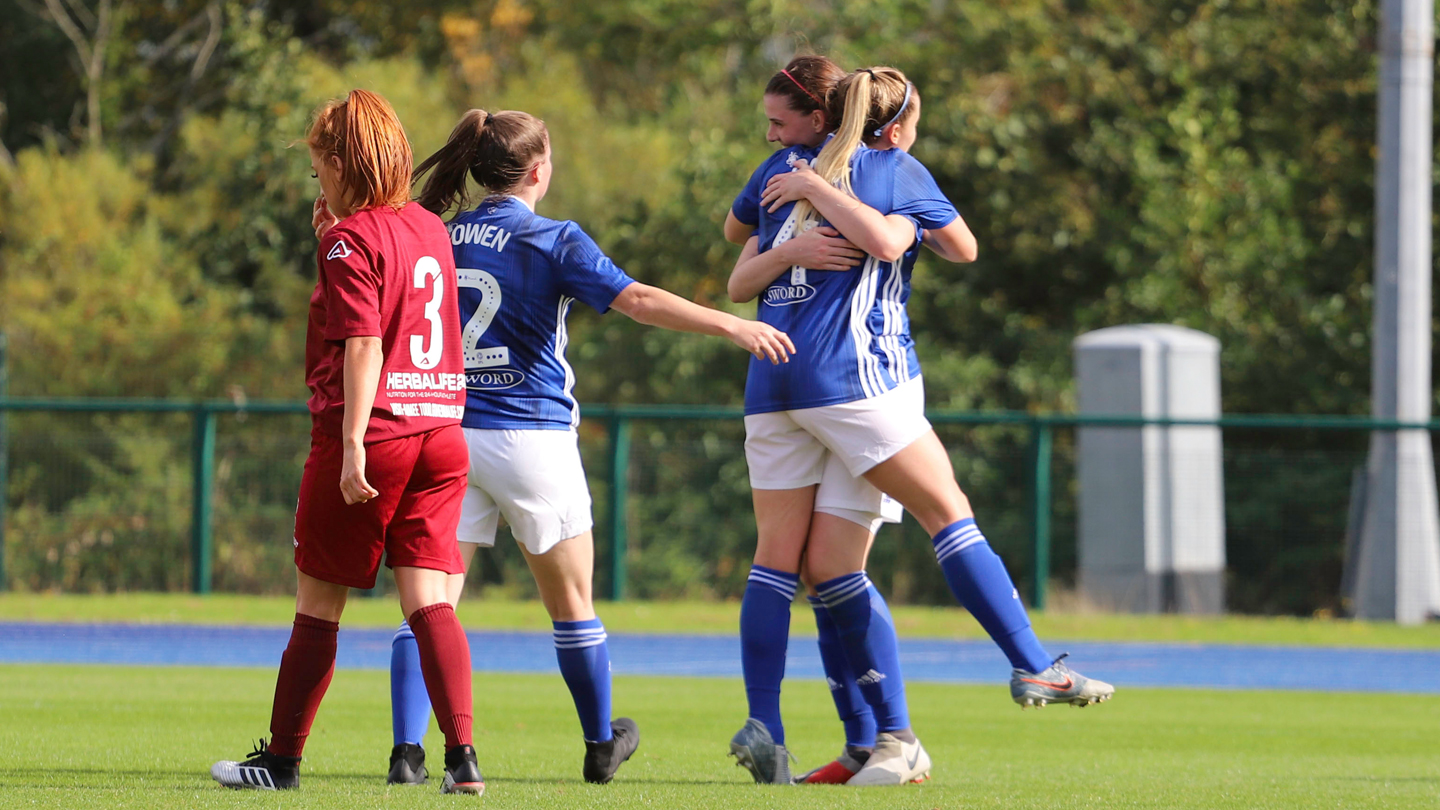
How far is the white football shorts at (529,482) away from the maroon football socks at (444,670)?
0.37 metres

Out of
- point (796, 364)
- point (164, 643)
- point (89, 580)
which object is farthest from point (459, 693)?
point (89, 580)

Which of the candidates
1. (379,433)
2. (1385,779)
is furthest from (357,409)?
(1385,779)

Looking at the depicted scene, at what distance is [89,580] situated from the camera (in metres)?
15.6

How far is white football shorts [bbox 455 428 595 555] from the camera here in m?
4.79

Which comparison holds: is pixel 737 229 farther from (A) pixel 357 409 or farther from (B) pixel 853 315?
(A) pixel 357 409

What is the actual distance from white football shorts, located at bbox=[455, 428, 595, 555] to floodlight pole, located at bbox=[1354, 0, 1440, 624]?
11.1 meters

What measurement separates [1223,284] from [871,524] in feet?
44.9

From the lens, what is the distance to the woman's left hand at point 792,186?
5.04 metres

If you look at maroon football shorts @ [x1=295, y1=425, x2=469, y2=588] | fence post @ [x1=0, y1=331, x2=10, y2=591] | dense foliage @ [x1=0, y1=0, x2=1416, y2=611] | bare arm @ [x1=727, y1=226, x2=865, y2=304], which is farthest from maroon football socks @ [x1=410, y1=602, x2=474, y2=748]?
fence post @ [x1=0, y1=331, x2=10, y2=591]

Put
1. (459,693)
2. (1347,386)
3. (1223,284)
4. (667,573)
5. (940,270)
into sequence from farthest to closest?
(940,270)
(1223,284)
(1347,386)
(667,573)
(459,693)

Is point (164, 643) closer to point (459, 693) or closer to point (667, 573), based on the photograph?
point (667, 573)

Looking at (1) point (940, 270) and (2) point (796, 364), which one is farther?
(1) point (940, 270)

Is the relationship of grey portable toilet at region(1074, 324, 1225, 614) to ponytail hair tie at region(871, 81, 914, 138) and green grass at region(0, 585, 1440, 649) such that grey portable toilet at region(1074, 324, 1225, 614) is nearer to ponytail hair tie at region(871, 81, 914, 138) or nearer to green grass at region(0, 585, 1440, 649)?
green grass at region(0, 585, 1440, 649)

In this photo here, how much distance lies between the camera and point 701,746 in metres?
6.38
